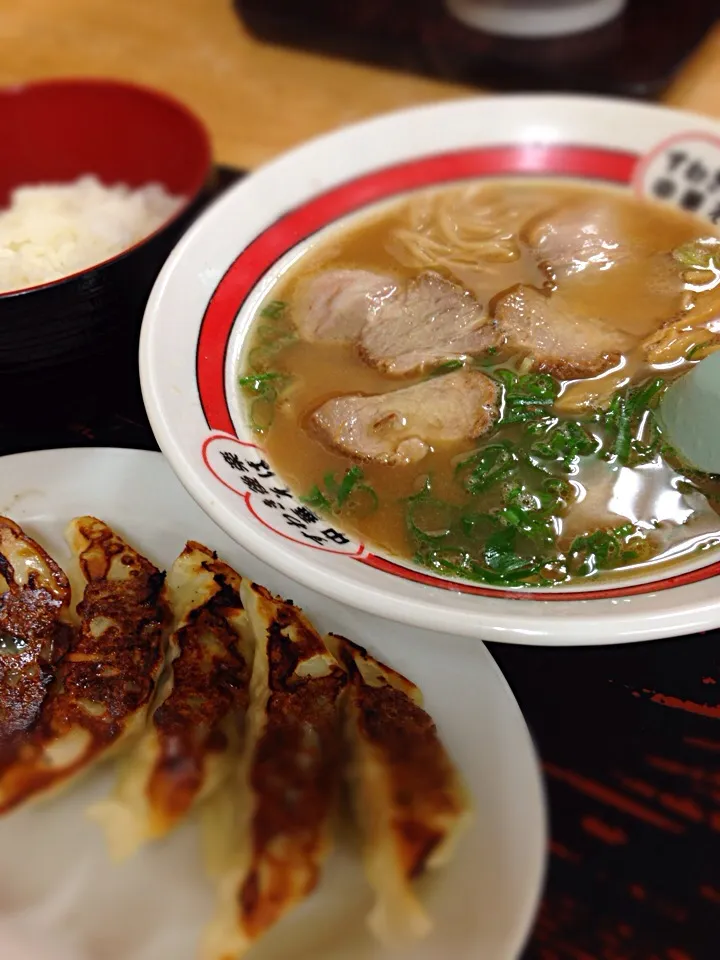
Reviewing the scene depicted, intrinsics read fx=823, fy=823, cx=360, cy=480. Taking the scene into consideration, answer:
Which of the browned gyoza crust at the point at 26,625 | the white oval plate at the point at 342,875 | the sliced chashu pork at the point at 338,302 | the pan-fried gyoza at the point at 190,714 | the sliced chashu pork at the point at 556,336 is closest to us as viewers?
the white oval plate at the point at 342,875

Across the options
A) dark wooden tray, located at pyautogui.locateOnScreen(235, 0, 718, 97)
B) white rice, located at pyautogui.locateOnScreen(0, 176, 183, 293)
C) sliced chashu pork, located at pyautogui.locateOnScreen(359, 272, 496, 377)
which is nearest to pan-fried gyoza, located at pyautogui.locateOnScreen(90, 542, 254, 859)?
sliced chashu pork, located at pyautogui.locateOnScreen(359, 272, 496, 377)

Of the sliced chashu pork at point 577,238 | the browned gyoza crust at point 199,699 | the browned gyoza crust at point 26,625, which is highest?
the sliced chashu pork at point 577,238

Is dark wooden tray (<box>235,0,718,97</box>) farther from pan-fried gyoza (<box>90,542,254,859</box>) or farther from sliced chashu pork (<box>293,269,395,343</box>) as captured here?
pan-fried gyoza (<box>90,542,254,859</box>)

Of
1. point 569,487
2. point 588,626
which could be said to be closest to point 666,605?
point 588,626

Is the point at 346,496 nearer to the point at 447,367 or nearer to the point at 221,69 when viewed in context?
the point at 447,367

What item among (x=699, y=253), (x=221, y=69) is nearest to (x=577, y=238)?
(x=699, y=253)

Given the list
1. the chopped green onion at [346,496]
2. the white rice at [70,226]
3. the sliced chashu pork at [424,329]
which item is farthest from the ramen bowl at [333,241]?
the white rice at [70,226]

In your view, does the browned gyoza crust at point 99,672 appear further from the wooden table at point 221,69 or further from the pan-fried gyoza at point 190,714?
the wooden table at point 221,69
